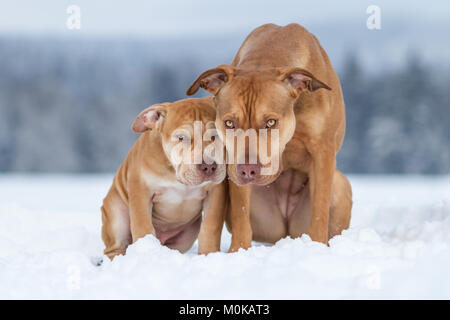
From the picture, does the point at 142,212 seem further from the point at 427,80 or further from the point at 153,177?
the point at 427,80

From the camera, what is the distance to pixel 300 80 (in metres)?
4.32

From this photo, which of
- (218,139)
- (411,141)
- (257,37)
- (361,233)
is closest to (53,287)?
(218,139)

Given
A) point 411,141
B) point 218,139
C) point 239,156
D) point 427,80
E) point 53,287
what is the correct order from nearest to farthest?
point 53,287 → point 239,156 → point 218,139 → point 411,141 → point 427,80

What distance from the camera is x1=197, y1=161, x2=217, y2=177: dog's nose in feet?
14.0

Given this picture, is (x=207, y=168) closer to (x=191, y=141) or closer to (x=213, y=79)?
(x=191, y=141)

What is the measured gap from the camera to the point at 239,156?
157 inches

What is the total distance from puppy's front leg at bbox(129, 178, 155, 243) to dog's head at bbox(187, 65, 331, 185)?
840 mm

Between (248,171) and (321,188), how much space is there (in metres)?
0.91

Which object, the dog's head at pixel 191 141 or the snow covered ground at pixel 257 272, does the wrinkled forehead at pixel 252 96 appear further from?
the snow covered ground at pixel 257 272

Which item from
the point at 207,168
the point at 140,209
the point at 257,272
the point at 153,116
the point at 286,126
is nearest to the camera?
the point at 257,272

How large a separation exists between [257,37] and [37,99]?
749 inches

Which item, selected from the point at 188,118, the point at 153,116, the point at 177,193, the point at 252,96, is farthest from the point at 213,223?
the point at 252,96

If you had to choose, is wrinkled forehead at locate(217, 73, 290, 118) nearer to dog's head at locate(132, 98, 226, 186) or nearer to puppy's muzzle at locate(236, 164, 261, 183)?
dog's head at locate(132, 98, 226, 186)

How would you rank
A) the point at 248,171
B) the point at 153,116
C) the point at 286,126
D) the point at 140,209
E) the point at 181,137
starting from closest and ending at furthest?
the point at 248,171 → the point at 286,126 → the point at 181,137 → the point at 140,209 → the point at 153,116
